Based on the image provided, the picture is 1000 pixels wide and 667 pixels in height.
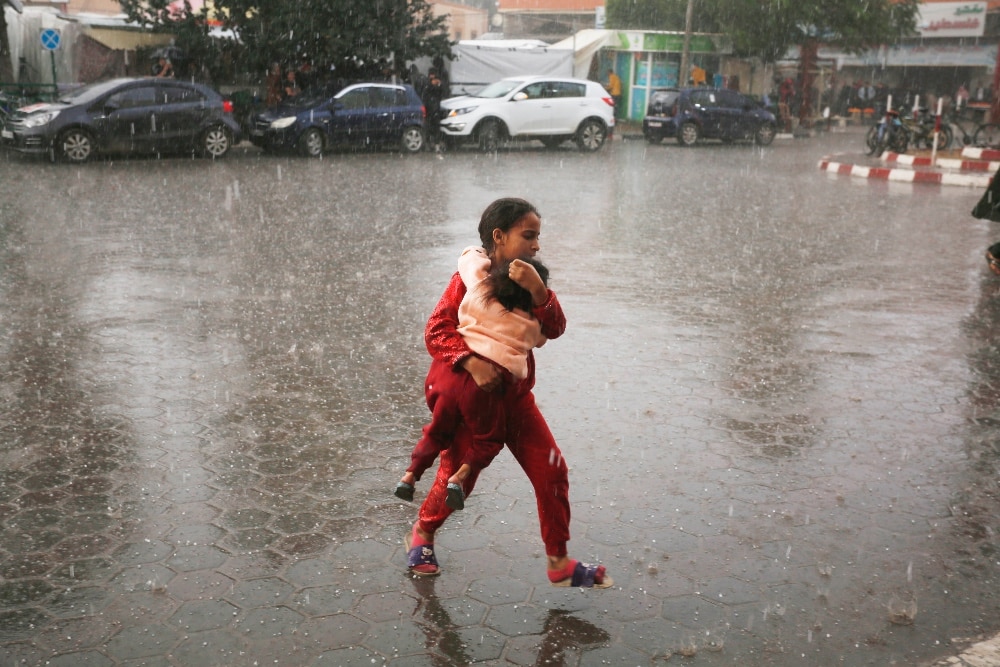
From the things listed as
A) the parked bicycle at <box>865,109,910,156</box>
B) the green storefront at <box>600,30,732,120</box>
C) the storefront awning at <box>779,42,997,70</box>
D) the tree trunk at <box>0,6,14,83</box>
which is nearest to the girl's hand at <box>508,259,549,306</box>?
the parked bicycle at <box>865,109,910,156</box>

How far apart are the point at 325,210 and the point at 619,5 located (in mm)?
34670

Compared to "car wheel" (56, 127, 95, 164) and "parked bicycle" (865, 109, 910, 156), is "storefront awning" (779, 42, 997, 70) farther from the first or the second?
"car wheel" (56, 127, 95, 164)

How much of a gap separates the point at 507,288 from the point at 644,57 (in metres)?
32.7

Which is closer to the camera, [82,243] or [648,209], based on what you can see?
[82,243]

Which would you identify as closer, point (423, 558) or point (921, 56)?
point (423, 558)

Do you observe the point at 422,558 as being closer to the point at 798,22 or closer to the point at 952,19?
the point at 798,22

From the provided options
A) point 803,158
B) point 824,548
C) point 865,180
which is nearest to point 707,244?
point 824,548

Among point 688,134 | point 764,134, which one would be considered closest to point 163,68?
point 688,134

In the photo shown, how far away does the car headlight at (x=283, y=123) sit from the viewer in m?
19.9

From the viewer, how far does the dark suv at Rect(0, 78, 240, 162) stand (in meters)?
16.7

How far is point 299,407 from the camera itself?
5570 millimetres

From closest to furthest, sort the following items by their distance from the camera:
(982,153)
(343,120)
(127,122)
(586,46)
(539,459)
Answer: (539,459)
(127,122)
(343,120)
(982,153)
(586,46)

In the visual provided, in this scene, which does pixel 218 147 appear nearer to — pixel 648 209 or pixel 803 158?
pixel 648 209

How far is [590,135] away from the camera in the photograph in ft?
79.6
